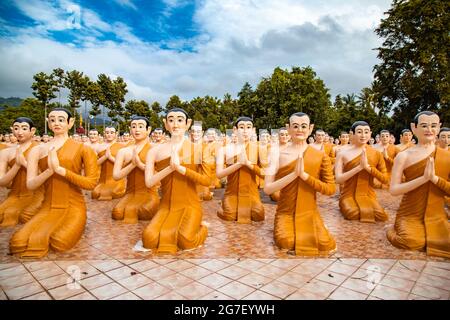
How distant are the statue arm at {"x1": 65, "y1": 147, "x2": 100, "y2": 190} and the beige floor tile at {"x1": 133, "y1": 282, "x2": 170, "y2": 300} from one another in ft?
7.09

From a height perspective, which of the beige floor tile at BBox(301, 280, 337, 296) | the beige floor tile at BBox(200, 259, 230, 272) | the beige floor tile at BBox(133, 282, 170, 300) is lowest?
the beige floor tile at BBox(133, 282, 170, 300)

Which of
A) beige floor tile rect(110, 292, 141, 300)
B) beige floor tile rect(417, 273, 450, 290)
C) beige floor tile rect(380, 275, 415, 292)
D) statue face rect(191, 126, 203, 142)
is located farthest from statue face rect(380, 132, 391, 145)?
beige floor tile rect(110, 292, 141, 300)

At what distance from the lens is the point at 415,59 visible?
19.1 m

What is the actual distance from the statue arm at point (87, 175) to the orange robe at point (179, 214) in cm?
107

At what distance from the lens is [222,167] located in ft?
21.8

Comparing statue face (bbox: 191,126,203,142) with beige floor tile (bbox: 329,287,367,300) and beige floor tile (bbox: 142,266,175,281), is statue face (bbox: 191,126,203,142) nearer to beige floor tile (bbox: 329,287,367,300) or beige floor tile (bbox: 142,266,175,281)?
beige floor tile (bbox: 142,266,175,281)

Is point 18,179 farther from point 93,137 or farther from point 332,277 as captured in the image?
point 332,277

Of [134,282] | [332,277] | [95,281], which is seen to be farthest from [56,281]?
[332,277]

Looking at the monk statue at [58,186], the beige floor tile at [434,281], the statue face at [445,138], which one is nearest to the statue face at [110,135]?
the monk statue at [58,186]

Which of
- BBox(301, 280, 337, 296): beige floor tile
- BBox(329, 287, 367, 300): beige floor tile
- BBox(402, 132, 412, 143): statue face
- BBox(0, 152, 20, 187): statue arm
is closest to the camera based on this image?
BBox(329, 287, 367, 300): beige floor tile

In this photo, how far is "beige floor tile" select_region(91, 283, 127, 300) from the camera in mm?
3662

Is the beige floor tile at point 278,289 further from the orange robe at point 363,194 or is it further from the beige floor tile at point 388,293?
the orange robe at point 363,194

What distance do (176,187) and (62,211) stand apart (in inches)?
77.3

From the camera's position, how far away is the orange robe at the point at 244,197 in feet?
22.6
